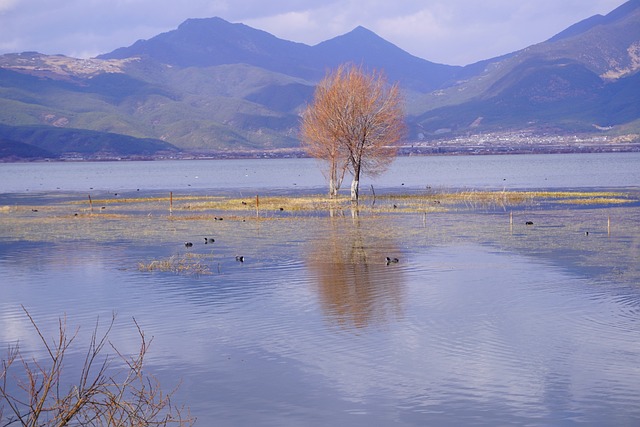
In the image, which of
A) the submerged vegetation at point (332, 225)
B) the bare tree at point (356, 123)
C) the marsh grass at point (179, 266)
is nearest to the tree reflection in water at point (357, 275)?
the submerged vegetation at point (332, 225)

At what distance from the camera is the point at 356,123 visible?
258ft

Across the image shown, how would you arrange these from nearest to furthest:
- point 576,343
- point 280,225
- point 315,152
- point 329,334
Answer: point 576,343 < point 329,334 < point 280,225 < point 315,152

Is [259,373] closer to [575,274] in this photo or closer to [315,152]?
[575,274]

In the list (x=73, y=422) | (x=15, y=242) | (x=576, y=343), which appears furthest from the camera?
(x=15, y=242)

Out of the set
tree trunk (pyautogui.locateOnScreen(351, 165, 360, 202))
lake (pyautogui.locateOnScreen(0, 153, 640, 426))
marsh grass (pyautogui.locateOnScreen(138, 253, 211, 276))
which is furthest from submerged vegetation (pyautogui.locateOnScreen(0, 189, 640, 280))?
tree trunk (pyautogui.locateOnScreen(351, 165, 360, 202))

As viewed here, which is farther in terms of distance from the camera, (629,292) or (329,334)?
(629,292)

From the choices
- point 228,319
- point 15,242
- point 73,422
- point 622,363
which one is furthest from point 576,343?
point 15,242

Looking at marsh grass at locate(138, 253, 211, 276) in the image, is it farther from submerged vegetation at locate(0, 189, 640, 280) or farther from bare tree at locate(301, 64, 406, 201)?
bare tree at locate(301, 64, 406, 201)

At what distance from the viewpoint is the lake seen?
59.2ft

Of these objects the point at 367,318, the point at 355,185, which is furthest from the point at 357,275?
the point at 355,185

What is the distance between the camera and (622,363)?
2008cm

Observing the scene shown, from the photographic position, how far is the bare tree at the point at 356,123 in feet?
258

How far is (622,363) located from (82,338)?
43.7 ft

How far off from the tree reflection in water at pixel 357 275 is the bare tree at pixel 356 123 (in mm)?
27549
